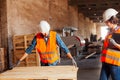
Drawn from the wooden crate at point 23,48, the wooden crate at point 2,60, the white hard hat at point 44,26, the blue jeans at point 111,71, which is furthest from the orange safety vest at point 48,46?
the wooden crate at point 2,60

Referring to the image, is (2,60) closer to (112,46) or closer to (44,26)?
(44,26)

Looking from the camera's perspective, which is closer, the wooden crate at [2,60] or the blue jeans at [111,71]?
the blue jeans at [111,71]

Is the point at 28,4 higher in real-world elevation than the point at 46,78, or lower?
higher

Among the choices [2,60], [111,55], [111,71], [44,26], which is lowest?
[2,60]

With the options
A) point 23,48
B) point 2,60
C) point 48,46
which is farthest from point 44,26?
point 23,48

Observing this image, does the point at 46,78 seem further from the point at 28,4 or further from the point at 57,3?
the point at 57,3

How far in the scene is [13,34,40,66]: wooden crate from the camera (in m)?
10.3

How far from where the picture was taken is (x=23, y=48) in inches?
420

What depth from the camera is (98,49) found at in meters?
19.4

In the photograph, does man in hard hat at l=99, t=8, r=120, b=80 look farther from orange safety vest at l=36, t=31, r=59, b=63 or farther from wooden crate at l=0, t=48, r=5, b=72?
wooden crate at l=0, t=48, r=5, b=72

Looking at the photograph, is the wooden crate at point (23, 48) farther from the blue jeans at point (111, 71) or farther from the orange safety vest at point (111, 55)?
the orange safety vest at point (111, 55)

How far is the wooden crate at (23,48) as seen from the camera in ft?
33.9

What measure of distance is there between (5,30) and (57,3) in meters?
8.64

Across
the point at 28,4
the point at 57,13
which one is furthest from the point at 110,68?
the point at 57,13
